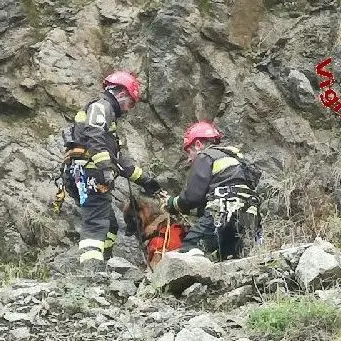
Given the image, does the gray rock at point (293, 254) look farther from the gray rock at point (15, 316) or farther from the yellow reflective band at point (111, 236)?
the yellow reflective band at point (111, 236)

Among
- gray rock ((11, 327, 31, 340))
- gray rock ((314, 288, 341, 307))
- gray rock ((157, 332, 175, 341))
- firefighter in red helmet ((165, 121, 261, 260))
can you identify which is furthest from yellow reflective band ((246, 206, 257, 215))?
gray rock ((11, 327, 31, 340))

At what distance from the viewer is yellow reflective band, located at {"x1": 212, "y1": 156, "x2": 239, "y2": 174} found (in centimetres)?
657

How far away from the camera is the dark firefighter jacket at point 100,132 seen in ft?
21.7

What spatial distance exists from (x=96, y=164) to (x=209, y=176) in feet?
3.29

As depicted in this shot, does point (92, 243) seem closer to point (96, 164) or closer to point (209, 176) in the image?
point (96, 164)

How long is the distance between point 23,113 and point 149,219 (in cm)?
258

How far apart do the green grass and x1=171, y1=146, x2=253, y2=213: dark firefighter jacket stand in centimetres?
240

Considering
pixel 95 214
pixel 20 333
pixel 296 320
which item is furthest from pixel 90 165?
pixel 296 320

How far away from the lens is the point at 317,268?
4648 millimetres

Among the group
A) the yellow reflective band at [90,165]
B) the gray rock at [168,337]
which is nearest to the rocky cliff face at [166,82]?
the yellow reflective band at [90,165]

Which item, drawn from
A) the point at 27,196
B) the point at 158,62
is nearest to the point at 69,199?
the point at 27,196

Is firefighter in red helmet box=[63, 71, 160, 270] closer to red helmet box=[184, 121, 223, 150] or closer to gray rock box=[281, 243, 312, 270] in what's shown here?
red helmet box=[184, 121, 223, 150]

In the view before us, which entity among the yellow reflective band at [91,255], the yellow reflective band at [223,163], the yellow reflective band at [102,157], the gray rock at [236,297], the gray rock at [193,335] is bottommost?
the yellow reflective band at [91,255]

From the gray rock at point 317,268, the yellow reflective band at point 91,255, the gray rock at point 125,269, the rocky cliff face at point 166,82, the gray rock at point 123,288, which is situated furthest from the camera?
the rocky cliff face at point 166,82
